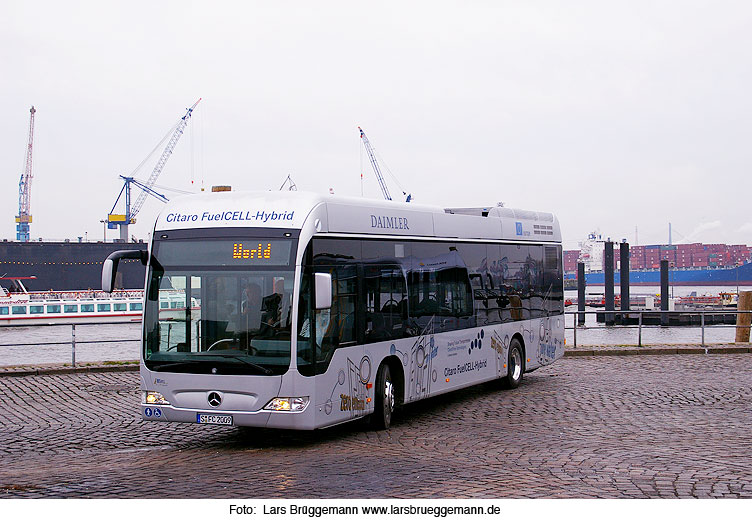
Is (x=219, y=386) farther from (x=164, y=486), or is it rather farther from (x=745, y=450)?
(x=745, y=450)

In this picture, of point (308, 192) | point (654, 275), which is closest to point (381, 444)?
point (308, 192)

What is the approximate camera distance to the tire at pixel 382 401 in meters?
10.9

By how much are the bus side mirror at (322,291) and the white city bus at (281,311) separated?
1cm

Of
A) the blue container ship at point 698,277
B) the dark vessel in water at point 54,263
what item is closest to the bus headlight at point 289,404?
the dark vessel in water at point 54,263

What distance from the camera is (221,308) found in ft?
31.8

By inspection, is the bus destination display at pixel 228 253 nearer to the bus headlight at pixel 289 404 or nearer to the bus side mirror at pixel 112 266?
the bus side mirror at pixel 112 266

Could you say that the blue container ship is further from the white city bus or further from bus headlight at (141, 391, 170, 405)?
bus headlight at (141, 391, 170, 405)

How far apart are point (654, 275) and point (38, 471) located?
572 ft

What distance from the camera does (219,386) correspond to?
9734mm

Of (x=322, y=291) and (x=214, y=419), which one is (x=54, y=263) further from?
(x=322, y=291)

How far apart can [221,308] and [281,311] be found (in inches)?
24.1

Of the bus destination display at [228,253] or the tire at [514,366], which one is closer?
the bus destination display at [228,253]

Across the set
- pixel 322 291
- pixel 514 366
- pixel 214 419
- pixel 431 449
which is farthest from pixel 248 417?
pixel 514 366

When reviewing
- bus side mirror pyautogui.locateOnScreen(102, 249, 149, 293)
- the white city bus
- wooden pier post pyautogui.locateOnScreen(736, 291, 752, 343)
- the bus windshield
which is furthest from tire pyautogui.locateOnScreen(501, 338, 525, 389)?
wooden pier post pyautogui.locateOnScreen(736, 291, 752, 343)
